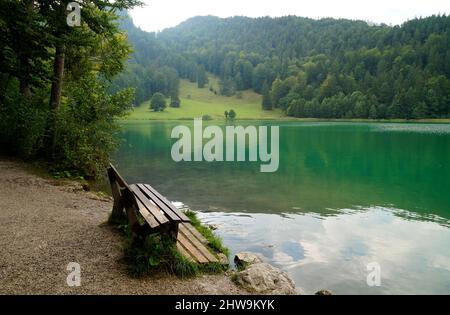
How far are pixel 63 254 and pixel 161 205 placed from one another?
2.22 m

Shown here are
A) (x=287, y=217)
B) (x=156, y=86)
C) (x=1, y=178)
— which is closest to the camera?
(x=1, y=178)

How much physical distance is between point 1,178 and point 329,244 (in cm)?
1252

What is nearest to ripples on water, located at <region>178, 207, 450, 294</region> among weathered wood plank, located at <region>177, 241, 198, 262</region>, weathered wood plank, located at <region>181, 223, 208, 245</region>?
weathered wood plank, located at <region>181, 223, 208, 245</region>

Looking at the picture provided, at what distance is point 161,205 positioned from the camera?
847 cm

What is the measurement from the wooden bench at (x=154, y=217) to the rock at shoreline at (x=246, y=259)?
91cm

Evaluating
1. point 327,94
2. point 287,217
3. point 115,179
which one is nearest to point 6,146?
point 115,179

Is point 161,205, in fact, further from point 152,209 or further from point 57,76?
point 57,76

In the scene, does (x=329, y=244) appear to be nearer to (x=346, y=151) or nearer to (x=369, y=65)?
(x=346, y=151)

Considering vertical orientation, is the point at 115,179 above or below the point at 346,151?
above

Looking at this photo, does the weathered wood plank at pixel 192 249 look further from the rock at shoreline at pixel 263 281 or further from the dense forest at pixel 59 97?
the dense forest at pixel 59 97

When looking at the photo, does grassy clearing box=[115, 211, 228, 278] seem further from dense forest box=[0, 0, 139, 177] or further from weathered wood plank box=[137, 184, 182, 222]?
dense forest box=[0, 0, 139, 177]

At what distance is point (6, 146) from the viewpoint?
65.4 ft

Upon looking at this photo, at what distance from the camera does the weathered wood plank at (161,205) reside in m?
7.31

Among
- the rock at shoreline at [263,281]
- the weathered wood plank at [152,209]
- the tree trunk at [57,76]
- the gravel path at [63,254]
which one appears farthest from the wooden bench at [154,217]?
the tree trunk at [57,76]
